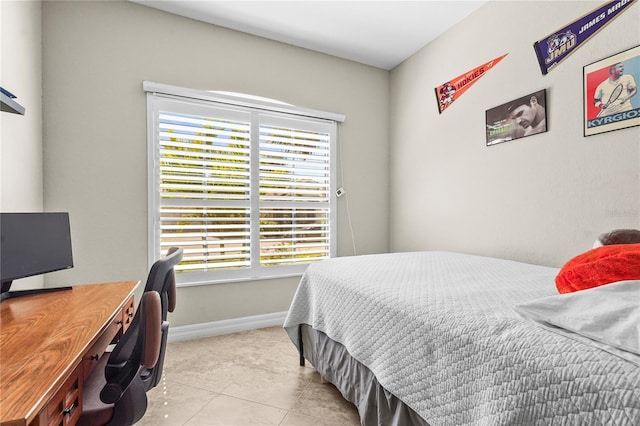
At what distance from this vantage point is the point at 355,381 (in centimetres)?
163

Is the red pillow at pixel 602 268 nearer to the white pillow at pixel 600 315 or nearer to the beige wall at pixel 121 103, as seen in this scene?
the white pillow at pixel 600 315

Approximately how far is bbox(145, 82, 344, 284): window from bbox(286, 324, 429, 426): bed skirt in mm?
1086

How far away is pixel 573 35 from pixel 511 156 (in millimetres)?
822

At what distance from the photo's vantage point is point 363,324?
152 cm

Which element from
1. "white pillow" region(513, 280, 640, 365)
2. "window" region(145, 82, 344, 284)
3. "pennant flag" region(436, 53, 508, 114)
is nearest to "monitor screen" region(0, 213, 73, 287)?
"window" region(145, 82, 344, 284)

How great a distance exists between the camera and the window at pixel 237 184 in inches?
106

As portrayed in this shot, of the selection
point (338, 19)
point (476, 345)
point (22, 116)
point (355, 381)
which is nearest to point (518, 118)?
Result: point (338, 19)

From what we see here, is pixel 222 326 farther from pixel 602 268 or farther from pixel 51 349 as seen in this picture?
pixel 602 268

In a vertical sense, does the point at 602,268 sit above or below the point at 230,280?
above

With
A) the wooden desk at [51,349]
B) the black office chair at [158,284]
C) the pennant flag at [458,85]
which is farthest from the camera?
the pennant flag at [458,85]

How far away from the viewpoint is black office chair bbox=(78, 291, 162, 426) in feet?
3.51

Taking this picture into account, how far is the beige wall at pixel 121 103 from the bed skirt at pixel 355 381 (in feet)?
3.77

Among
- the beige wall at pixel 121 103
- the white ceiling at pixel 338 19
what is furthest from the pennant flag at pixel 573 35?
the beige wall at pixel 121 103

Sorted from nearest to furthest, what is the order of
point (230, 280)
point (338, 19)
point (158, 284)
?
point (158, 284)
point (338, 19)
point (230, 280)
